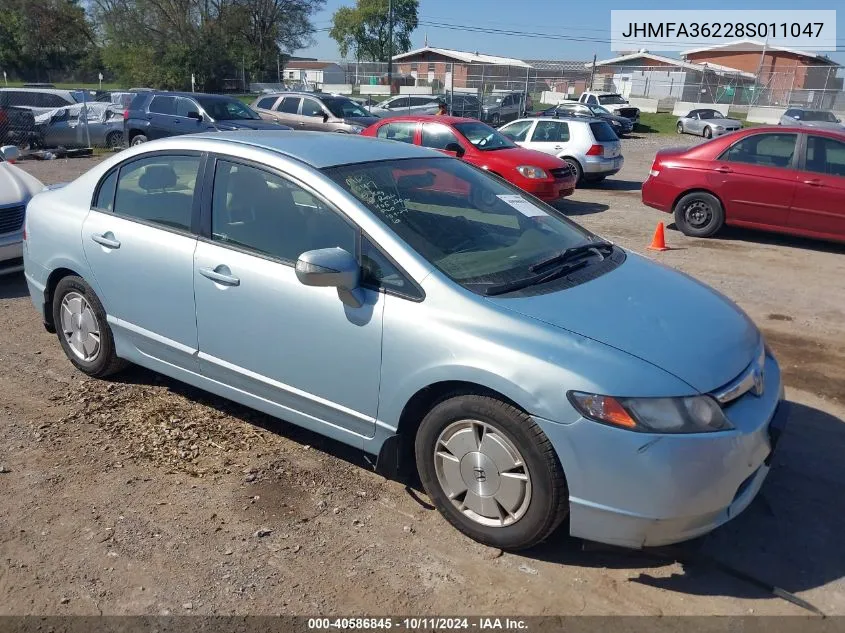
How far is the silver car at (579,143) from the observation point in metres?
14.7

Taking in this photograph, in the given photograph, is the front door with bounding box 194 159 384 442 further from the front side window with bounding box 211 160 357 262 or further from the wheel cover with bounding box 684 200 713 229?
the wheel cover with bounding box 684 200 713 229

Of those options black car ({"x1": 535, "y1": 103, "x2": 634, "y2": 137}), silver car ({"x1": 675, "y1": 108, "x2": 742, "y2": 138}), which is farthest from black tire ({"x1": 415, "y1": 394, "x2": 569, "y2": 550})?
silver car ({"x1": 675, "y1": 108, "x2": 742, "y2": 138})

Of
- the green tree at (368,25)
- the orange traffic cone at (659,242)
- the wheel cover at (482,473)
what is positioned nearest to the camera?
the wheel cover at (482,473)

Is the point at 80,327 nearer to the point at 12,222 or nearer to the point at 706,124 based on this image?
the point at 12,222

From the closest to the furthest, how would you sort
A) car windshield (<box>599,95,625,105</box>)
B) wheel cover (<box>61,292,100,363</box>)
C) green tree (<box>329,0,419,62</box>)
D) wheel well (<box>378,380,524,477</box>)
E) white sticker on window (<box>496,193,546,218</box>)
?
wheel well (<box>378,380,524,477</box>), white sticker on window (<box>496,193,546,218</box>), wheel cover (<box>61,292,100,363</box>), car windshield (<box>599,95,625,105</box>), green tree (<box>329,0,419,62</box>)

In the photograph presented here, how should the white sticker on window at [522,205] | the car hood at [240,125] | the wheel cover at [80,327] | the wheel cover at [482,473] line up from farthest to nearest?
1. the car hood at [240,125]
2. the wheel cover at [80,327]
3. the white sticker on window at [522,205]
4. the wheel cover at [482,473]

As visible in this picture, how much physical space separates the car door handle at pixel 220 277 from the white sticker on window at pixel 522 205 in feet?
5.12

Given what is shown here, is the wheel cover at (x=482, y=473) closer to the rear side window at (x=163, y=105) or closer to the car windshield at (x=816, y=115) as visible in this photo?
the rear side window at (x=163, y=105)

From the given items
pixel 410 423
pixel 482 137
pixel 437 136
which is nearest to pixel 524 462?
pixel 410 423

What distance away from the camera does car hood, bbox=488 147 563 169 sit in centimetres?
1196

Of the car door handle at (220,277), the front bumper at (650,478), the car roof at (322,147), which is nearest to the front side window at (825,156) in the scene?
the car roof at (322,147)

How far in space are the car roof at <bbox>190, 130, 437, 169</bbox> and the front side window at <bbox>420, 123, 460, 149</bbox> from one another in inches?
317

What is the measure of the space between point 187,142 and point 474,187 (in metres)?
1.67

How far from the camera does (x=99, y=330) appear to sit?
4.56 m
